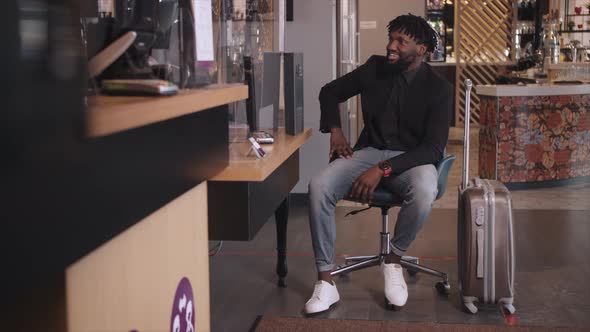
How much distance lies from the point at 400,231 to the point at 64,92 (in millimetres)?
2387

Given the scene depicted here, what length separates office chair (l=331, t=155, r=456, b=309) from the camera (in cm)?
314

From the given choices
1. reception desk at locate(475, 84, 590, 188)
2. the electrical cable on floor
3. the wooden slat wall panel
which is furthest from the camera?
the wooden slat wall panel

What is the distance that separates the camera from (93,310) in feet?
3.97

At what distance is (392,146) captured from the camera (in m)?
3.30

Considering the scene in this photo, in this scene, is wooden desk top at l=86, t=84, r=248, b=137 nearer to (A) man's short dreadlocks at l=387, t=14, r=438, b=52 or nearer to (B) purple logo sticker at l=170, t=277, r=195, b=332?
(B) purple logo sticker at l=170, t=277, r=195, b=332

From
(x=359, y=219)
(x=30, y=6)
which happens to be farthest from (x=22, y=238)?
Result: (x=359, y=219)

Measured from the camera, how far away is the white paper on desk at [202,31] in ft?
6.12

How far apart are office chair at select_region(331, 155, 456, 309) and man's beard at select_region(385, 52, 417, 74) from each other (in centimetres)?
43

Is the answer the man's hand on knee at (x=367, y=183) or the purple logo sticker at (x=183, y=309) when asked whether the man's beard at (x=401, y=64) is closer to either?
the man's hand on knee at (x=367, y=183)

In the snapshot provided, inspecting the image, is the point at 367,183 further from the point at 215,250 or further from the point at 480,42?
the point at 480,42

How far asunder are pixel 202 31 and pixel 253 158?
1.98 feet

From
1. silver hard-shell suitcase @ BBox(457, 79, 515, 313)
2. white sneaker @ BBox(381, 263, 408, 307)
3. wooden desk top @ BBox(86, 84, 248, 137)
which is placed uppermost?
wooden desk top @ BBox(86, 84, 248, 137)

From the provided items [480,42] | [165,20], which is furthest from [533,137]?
[480,42]

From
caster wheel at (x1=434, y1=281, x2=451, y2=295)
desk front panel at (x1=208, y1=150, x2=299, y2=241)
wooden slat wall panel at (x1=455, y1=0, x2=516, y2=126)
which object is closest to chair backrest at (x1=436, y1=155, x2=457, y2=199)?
caster wheel at (x1=434, y1=281, x2=451, y2=295)
